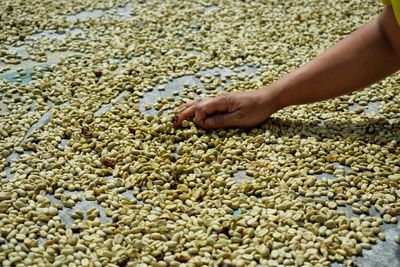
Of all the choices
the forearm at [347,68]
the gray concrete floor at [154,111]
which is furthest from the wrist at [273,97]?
the gray concrete floor at [154,111]

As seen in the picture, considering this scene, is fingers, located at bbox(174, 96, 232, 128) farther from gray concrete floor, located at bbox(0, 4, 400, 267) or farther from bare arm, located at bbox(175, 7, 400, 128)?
gray concrete floor, located at bbox(0, 4, 400, 267)

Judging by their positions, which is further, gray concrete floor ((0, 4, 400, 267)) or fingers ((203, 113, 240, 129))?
fingers ((203, 113, 240, 129))

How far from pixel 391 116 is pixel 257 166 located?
111cm

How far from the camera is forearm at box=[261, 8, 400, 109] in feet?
9.24

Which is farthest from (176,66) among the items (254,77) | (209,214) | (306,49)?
(209,214)

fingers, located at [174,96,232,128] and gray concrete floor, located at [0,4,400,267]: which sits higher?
fingers, located at [174,96,232,128]

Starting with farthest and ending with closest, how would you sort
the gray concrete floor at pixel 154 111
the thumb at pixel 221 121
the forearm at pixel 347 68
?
the thumb at pixel 221 121 < the forearm at pixel 347 68 < the gray concrete floor at pixel 154 111

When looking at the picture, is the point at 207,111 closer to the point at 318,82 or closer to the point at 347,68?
the point at 318,82

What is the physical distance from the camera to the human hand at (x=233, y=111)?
297 centimetres

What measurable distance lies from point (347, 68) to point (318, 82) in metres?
0.18

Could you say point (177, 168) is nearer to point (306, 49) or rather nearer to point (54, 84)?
point (54, 84)

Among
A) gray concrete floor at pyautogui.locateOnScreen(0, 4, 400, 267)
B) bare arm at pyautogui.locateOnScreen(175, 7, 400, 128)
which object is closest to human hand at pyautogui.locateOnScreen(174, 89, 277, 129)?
bare arm at pyautogui.locateOnScreen(175, 7, 400, 128)

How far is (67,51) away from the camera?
418cm

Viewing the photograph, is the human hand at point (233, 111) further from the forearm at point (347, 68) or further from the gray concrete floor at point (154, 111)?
the gray concrete floor at point (154, 111)
